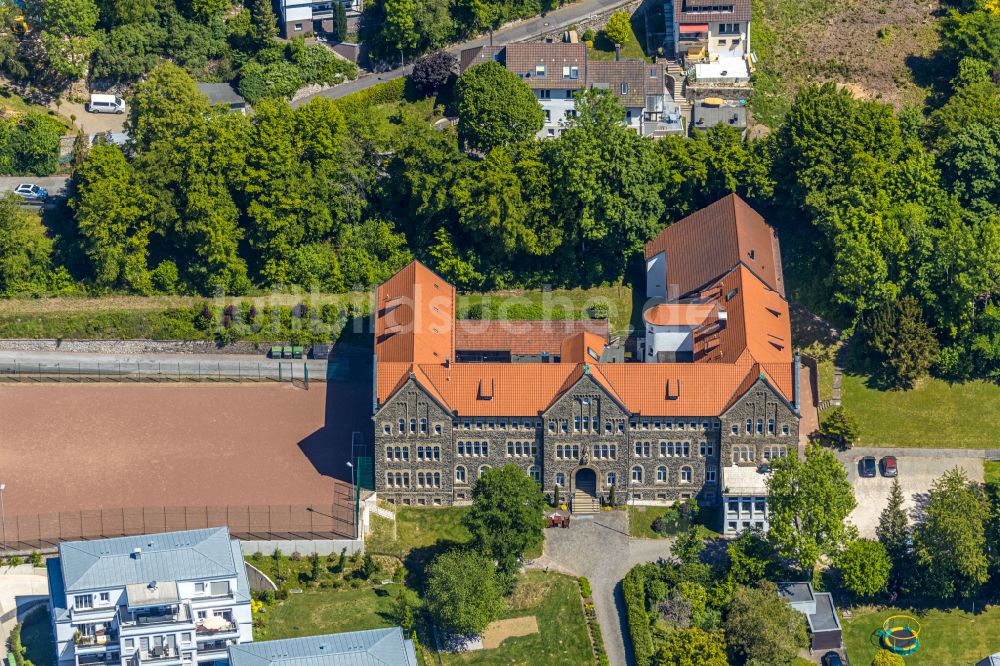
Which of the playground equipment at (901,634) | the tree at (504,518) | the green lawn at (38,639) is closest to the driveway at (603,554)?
the tree at (504,518)

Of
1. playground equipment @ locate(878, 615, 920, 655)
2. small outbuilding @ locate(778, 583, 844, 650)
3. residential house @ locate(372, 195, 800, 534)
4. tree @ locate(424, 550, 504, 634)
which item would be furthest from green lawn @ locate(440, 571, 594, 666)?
playground equipment @ locate(878, 615, 920, 655)

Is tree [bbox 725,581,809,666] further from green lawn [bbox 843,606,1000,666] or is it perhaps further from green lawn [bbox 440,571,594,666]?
green lawn [bbox 440,571,594,666]

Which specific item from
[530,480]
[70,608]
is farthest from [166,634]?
[530,480]

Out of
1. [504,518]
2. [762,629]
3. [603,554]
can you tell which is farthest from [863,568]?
[504,518]

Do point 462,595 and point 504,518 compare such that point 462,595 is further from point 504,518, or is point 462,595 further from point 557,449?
point 557,449

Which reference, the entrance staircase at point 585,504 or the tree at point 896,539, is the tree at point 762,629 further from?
the entrance staircase at point 585,504

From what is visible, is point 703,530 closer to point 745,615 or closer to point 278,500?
point 745,615
